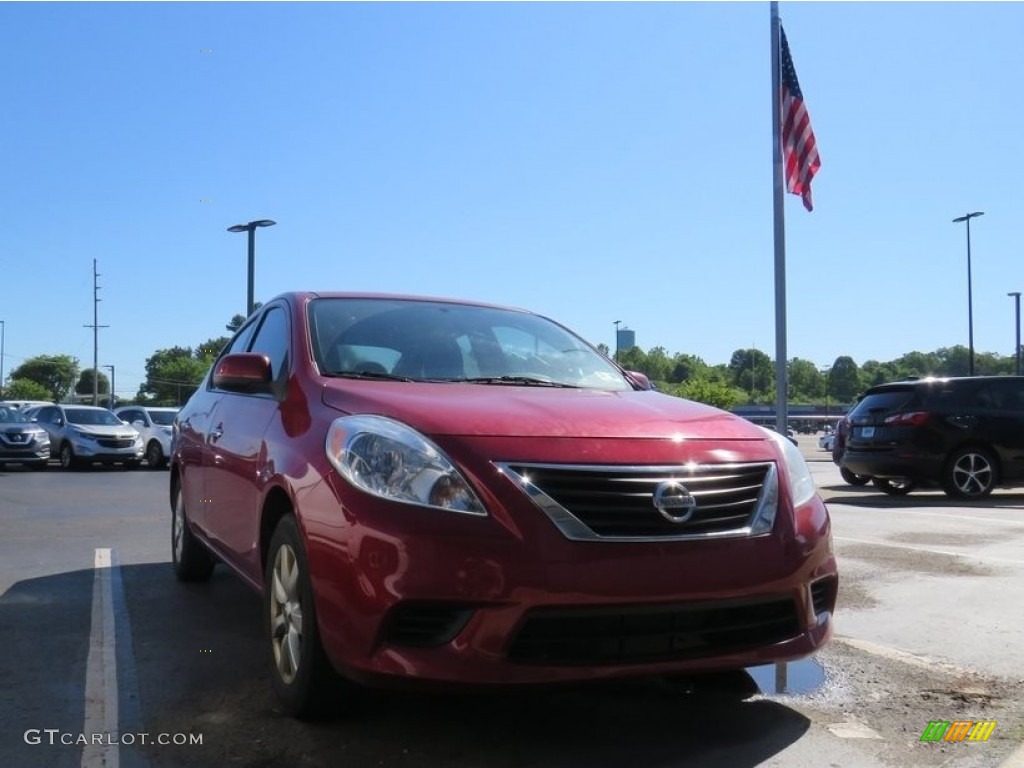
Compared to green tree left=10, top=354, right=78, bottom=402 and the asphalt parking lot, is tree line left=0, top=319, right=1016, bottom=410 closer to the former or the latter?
green tree left=10, top=354, right=78, bottom=402

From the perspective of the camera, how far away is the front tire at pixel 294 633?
313cm

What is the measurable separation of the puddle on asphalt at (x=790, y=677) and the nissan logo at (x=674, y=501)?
1093mm

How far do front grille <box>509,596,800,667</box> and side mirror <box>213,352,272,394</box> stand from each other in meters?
1.81

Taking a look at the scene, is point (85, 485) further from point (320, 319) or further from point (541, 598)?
point (541, 598)

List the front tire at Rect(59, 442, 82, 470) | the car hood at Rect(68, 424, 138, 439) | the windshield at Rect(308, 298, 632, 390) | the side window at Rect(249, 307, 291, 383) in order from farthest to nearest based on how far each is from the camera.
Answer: the front tire at Rect(59, 442, 82, 470), the car hood at Rect(68, 424, 138, 439), the side window at Rect(249, 307, 291, 383), the windshield at Rect(308, 298, 632, 390)

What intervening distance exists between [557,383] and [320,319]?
1131mm

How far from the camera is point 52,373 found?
402 feet

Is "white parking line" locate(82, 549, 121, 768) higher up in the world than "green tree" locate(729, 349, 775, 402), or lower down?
lower down

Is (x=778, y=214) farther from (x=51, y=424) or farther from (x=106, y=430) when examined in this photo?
(x=51, y=424)

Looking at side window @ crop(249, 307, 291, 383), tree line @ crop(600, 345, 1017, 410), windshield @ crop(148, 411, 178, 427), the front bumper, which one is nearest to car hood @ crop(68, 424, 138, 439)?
windshield @ crop(148, 411, 178, 427)

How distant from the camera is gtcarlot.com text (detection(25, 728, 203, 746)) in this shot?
10.4 feet

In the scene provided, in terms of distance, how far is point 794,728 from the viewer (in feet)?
10.8

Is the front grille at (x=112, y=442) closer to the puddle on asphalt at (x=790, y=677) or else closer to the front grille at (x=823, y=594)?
the puddle on asphalt at (x=790, y=677)

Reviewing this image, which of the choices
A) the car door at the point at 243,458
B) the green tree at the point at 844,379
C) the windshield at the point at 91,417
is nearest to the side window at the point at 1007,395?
the car door at the point at 243,458
